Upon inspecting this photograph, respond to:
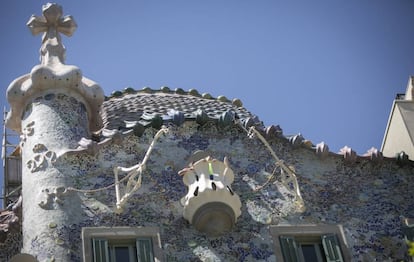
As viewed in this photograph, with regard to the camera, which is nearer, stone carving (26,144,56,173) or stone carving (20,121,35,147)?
stone carving (26,144,56,173)

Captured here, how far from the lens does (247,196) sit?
14578 mm

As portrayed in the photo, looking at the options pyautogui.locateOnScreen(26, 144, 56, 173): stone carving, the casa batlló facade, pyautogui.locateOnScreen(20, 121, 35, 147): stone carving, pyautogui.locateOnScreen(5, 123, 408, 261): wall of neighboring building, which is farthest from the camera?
pyautogui.locateOnScreen(20, 121, 35, 147): stone carving

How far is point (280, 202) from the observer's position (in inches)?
574

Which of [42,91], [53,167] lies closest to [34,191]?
[53,167]

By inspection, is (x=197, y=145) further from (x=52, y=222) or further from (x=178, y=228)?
(x=52, y=222)

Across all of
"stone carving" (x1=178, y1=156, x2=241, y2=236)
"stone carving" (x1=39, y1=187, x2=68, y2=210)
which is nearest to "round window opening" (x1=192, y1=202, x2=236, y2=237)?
"stone carving" (x1=178, y1=156, x2=241, y2=236)

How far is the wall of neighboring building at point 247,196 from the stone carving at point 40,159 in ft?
0.50

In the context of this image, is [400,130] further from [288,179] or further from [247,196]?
[247,196]

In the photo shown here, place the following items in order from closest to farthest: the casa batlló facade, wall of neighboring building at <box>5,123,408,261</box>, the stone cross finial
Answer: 1. the casa batlló facade
2. wall of neighboring building at <box>5,123,408,261</box>
3. the stone cross finial

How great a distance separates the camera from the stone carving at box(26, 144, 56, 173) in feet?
47.2

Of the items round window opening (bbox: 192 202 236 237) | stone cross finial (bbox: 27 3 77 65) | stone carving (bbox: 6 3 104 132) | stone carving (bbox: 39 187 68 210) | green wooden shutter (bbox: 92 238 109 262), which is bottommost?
green wooden shutter (bbox: 92 238 109 262)

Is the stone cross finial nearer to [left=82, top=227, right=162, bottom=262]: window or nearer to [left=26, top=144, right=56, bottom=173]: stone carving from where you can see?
[left=26, top=144, right=56, bottom=173]: stone carving

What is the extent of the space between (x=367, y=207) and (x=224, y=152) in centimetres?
204

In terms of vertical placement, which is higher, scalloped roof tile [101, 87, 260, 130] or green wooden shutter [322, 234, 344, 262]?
scalloped roof tile [101, 87, 260, 130]
